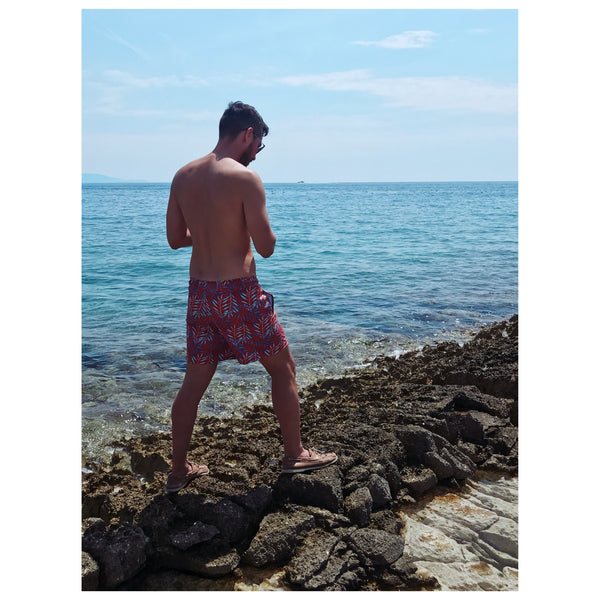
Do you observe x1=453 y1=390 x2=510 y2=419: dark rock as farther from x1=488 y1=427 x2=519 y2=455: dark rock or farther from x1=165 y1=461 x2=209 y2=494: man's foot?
x1=165 y1=461 x2=209 y2=494: man's foot

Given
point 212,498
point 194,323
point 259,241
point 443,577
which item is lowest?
point 443,577

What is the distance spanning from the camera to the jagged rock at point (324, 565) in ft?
10.0

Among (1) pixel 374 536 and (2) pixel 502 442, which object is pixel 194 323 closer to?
(1) pixel 374 536

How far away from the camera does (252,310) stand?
354 centimetres

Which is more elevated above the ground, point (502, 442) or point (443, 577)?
point (502, 442)

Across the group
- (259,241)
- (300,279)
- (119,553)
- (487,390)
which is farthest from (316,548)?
(300,279)

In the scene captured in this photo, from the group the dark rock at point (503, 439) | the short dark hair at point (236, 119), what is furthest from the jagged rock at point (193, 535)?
the dark rock at point (503, 439)

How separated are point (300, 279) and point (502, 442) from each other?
10.9 meters

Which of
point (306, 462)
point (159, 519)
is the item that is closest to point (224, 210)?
point (306, 462)

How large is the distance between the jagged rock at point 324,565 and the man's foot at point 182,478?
92 centimetres

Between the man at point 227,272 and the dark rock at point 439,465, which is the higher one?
the man at point 227,272

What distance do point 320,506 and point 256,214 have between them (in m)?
1.82

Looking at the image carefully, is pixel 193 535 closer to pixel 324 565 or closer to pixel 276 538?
pixel 276 538

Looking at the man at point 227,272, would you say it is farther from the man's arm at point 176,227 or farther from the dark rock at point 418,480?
the dark rock at point 418,480
